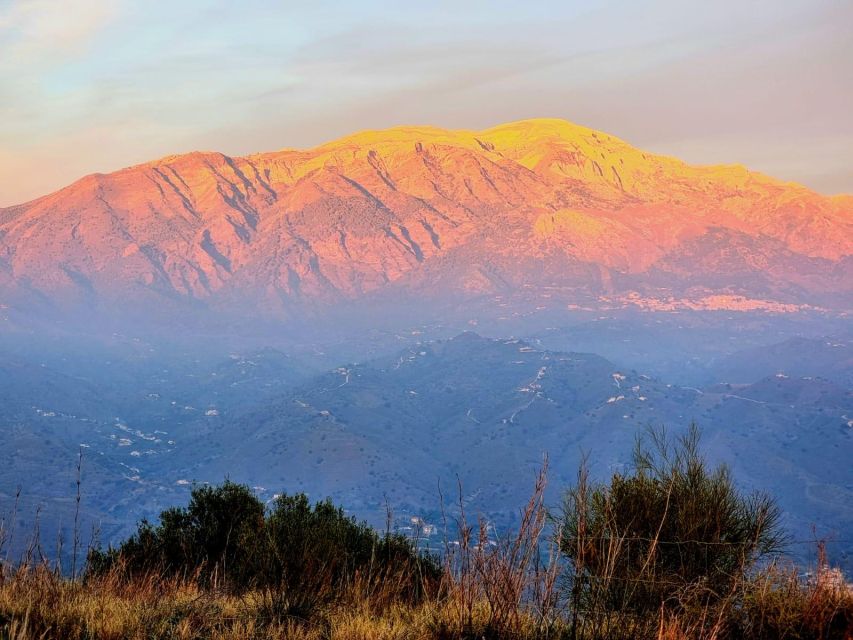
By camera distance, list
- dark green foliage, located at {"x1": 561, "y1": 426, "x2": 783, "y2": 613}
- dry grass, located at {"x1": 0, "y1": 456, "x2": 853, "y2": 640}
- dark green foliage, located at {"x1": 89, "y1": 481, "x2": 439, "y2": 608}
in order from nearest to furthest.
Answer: dry grass, located at {"x1": 0, "y1": 456, "x2": 853, "y2": 640}, dark green foliage, located at {"x1": 89, "y1": 481, "x2": 439, "y2": 608}, dark green foliage, located at {"x1": 561, "y1": 426, "x2": 783, "y2": 613}

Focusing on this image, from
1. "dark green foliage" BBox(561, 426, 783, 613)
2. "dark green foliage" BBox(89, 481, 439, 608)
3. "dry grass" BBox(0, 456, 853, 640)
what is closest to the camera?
"dry grass" BBox(0, 456, 853, 640)

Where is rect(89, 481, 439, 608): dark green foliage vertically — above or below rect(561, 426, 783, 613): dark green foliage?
below

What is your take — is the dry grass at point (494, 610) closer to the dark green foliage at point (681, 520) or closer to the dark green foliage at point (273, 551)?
the dark green foliage at point (273, 551)

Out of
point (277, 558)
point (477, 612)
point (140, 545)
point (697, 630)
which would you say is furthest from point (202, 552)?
point (697, 630)

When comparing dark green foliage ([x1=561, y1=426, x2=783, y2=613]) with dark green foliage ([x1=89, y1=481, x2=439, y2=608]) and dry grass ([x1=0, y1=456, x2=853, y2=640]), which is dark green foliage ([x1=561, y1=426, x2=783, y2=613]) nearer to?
dry grass ([x1=0, y1=456, x2=853, y2=640])

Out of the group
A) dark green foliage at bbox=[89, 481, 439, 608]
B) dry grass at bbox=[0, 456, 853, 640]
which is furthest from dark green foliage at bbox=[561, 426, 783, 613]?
dark green foliage at bbox=[89, 481, 439, 608]

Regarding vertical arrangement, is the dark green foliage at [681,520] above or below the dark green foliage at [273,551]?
above

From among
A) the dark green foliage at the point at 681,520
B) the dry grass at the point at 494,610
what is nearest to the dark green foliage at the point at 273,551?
the dry grass at the point at 494,610

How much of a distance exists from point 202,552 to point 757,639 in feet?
53.0

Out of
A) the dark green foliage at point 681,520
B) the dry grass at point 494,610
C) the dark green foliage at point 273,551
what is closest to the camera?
the dry grass at point 494,610

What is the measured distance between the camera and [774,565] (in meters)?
9.32

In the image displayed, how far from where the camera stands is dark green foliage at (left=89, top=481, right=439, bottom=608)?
11406 millimetres

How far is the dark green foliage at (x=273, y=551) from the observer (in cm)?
1141

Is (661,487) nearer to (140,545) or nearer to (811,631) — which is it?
(811,631)
